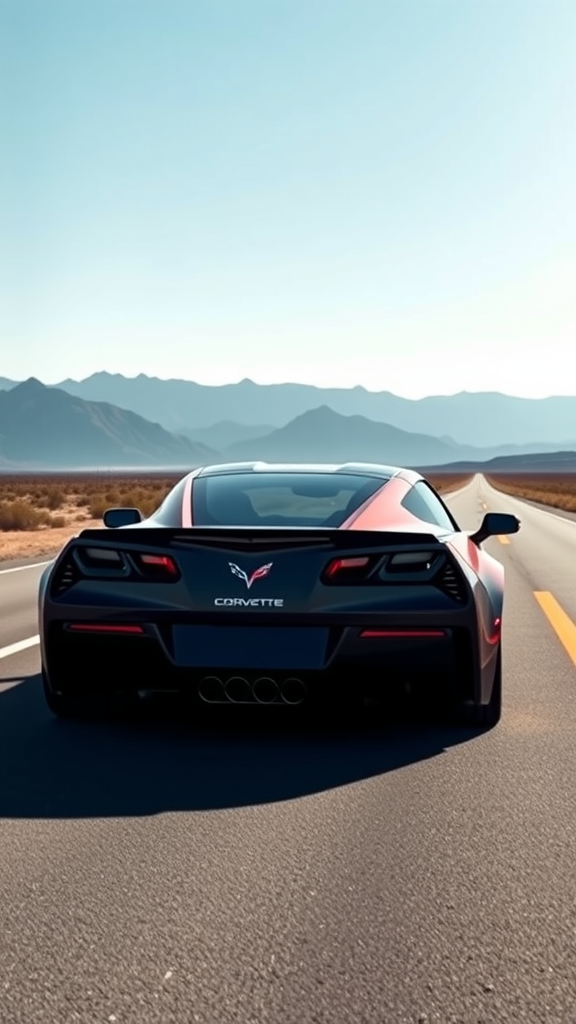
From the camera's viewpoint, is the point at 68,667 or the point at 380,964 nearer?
the point at 380,964

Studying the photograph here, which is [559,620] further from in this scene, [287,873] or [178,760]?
[287,873]

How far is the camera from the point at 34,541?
2402 cm

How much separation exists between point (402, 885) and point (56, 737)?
2.42 metres

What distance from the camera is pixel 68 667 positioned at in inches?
207


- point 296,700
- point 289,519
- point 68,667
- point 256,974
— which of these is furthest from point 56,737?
point 256,974

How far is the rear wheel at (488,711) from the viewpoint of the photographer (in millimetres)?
5512

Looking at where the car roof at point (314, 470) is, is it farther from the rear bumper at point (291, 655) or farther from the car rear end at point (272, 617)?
the rear bumper at point (291, 655)

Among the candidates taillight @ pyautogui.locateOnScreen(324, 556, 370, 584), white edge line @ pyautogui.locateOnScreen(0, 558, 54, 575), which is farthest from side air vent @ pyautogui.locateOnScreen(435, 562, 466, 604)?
white edge line @ pyautogui.locateOnScreen(0, 558, 54, 575)

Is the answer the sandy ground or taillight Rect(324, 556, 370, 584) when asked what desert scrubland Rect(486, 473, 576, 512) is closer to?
the sandy ground

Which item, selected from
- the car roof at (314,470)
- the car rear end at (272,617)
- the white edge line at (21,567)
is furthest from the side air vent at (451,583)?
the white edge line at (21,567)

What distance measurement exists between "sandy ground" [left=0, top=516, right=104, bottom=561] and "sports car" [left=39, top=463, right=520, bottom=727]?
1228cm

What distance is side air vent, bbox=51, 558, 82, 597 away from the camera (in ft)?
17.4

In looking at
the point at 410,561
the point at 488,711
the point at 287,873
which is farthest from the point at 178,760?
the point at 488,711

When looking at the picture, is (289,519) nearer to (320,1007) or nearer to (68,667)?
(68,667)
